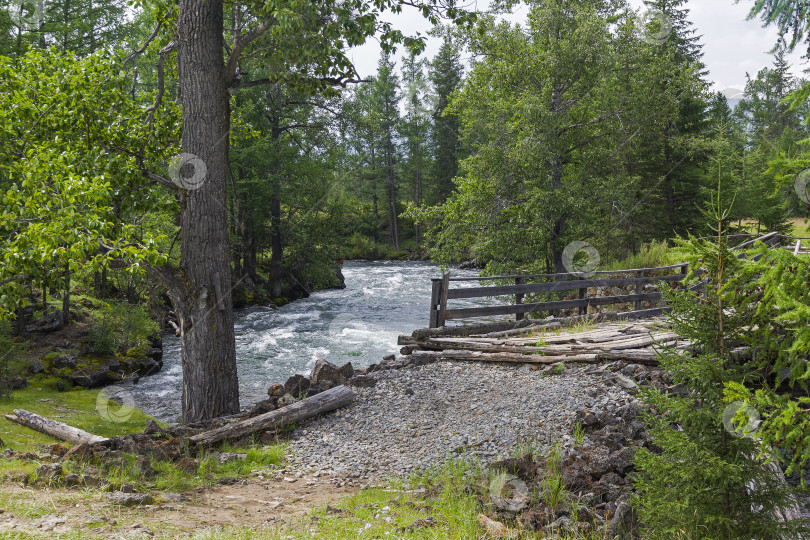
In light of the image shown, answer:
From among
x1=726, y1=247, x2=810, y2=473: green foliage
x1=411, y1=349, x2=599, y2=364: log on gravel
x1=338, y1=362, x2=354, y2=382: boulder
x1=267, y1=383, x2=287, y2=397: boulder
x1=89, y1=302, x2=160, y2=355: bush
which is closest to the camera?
x1=726, y1=247, x2=810, y2=473: green foliage

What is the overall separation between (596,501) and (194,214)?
7053 mm

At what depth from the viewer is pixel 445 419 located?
8078 mm

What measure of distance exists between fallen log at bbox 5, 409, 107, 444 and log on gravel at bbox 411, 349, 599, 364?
590cm

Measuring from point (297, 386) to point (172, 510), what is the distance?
4.37m

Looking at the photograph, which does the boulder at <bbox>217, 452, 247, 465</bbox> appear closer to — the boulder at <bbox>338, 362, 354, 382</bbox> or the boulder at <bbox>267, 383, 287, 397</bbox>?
the boulder at <bbox>267, 383, 287, 397</bbox>

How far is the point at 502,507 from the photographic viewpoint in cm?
535

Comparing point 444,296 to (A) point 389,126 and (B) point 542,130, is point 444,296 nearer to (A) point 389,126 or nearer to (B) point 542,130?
(B) point 542,130

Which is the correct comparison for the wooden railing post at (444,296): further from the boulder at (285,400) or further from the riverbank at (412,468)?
the boulder at (285,400)

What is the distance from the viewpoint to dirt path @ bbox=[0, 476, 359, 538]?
434 centimetres

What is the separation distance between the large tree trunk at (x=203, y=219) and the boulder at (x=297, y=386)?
1.21 metres

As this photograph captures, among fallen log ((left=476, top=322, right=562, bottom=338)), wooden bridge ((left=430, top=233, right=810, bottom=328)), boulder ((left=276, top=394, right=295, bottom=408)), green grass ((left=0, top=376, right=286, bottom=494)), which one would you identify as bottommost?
green grass ((left=0, top=376, right=286, bottom=494))

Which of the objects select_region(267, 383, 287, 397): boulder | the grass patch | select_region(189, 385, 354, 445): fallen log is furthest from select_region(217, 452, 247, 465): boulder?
the grass patch

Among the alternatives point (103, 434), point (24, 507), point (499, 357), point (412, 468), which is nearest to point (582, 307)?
point (499, 357)

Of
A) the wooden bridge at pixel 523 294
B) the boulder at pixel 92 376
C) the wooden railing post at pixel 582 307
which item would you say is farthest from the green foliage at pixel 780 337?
the boulder at pixel 92 376
